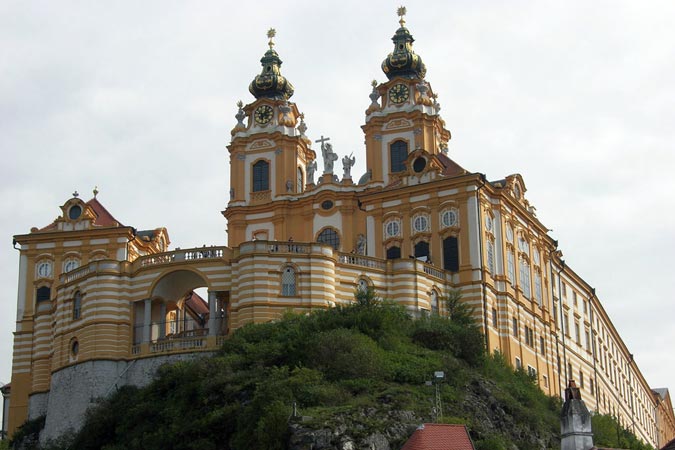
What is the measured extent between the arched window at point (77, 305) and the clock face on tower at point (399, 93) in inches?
979

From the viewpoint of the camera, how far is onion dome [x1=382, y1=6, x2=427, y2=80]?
269 feet

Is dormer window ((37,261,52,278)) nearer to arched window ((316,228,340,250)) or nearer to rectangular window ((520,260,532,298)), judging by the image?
arched window ((316,228,340,250))

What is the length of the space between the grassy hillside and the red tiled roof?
6740 mm

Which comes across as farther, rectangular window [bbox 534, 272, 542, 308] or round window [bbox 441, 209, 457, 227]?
rectangular window [bbox 534, 272, 542, 308]

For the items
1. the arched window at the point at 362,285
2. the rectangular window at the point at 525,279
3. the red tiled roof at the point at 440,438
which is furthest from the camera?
the rectangular window at the point at 525,279

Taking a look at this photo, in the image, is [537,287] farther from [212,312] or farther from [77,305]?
[77,305]

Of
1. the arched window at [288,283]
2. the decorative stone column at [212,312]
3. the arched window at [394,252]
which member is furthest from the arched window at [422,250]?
the decorative stone column at [212,312]

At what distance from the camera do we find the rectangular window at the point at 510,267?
246ft

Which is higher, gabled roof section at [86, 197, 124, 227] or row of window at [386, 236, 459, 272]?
gabled roof section at [86, 197, 124, 227]

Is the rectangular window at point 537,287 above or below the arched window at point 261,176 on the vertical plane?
below

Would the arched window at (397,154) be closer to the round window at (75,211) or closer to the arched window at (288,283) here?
the arched window at (288,283)

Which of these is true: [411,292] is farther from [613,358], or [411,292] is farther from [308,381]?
[613,358]

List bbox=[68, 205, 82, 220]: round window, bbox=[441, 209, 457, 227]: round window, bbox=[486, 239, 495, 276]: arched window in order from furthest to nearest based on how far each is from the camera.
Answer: bbox=[68, 205, 82, 220]: round window, bbox=[441, 209, 457, 227]: round window, bbox=[486, 239, 495, 276]: arched window

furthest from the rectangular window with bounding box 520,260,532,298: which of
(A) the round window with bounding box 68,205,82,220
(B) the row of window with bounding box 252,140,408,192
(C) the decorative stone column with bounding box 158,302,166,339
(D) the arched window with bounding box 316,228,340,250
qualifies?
(A) the round window with bounding box 68,205,82,220
